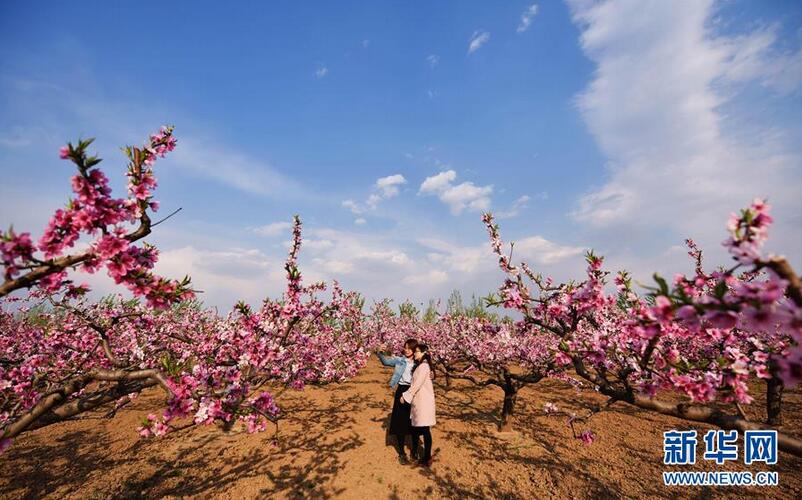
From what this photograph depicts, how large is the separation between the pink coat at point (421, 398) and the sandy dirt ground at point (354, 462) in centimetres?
108

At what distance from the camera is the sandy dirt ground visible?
20.2 feet

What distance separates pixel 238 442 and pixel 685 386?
29.0 feet

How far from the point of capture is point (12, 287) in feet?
8.65

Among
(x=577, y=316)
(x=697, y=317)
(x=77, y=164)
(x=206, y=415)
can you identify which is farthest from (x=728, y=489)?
(x=77, y=164)

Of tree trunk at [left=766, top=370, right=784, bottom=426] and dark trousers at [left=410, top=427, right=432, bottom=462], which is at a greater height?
tree trunk at [left=766, top=370, right=784, bottom=426]

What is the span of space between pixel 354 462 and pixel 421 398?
6.96ft

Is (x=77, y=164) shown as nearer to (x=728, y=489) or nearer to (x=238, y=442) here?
(x=238, y=442)

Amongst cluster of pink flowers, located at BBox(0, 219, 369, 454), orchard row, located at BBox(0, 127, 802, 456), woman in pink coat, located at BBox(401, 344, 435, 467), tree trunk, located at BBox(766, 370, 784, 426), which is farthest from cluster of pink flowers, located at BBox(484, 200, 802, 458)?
tree trunk, located at BBox(766, 370, 784, 426)

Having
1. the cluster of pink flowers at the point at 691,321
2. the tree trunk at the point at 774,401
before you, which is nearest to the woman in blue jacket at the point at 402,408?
the cluster of pink flowers at the point at 691,321

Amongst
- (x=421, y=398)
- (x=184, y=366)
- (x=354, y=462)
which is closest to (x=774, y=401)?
(x=421, y=398)

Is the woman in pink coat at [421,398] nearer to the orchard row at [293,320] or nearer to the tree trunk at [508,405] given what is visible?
the orchard row at [293,320]

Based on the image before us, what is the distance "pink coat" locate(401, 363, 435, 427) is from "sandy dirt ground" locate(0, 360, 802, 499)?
1075 millimetres

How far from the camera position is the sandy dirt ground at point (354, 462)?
6.16 m

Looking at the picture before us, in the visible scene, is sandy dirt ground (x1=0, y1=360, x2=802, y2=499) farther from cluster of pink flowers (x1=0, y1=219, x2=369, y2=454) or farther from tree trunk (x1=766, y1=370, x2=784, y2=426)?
cluster of pink flowers (x1=0, y1=219, x2=369, y2=454)
